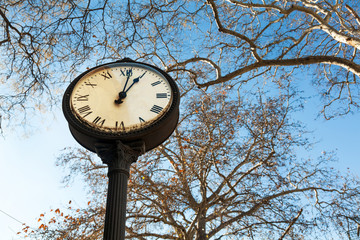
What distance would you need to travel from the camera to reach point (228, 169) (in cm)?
962

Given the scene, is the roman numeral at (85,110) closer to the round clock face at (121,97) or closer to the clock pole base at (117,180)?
the round clock face at (121,97)

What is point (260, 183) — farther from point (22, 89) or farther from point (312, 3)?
point (22, 89)

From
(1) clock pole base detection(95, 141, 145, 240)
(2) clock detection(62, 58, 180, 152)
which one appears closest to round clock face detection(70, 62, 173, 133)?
(2) clock detection(62, 58, 180, 152)

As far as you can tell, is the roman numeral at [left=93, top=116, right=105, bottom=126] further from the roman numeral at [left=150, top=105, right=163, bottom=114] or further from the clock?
the roman numeral at [left=150, top=105, right=163, bottom=114]

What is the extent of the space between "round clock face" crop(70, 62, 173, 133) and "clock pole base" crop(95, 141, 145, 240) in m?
0.12

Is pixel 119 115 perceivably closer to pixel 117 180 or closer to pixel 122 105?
pixel 122 105

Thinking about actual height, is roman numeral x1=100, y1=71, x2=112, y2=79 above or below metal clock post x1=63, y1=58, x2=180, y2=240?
above

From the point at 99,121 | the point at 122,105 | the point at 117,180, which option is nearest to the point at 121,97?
the point at 122,105

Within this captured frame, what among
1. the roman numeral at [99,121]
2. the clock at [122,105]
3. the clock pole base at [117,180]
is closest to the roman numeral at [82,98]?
the clock at [122,105]

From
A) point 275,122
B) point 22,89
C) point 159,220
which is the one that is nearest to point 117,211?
point 22,89

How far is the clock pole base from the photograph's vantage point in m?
1.75

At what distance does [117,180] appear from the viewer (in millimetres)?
1940

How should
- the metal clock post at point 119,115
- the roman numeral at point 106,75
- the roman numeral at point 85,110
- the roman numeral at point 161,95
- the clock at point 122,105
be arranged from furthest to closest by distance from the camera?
the roman numeral at point 106,75
the roman numeral at point 161,95
the roman numeral at point 85,110
the clock at point 122,105
the metal clock post at point 119,115

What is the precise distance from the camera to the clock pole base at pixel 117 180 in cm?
175
